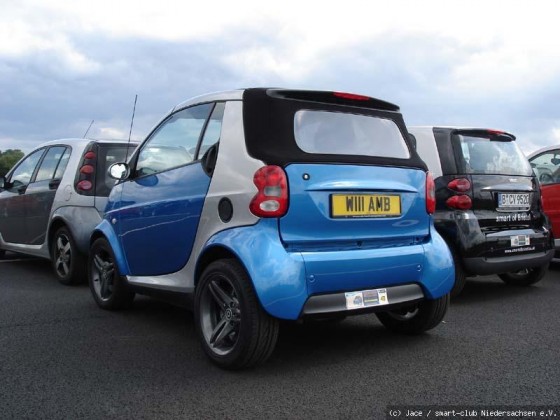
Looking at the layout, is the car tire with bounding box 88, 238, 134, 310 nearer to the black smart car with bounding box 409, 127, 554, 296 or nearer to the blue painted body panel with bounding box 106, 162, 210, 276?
the blue painted body panel with bounding box 106, 162, 210, 276

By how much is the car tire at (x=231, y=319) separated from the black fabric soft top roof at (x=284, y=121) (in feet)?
2.25

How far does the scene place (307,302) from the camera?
3.19 m

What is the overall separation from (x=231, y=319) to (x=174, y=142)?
153cm

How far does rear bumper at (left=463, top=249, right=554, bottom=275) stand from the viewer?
5129mm

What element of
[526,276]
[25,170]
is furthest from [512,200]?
[25,170]

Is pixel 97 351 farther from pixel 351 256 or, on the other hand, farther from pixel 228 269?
pixel 351 256

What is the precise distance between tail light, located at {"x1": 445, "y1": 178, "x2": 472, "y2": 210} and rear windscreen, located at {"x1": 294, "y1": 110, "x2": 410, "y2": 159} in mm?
1482

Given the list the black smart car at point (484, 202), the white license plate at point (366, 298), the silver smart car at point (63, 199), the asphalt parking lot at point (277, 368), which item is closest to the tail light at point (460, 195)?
the black smart car at point (484, 202)

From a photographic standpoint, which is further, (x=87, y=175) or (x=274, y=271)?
(x=87, y=175)

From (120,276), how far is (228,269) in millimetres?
1682

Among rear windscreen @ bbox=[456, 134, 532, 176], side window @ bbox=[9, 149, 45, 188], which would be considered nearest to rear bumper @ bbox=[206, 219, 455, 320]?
rear windscreen @ bbox=[456, 134, 532, 176]

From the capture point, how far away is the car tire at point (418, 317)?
3949mm

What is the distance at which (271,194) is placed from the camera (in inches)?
127

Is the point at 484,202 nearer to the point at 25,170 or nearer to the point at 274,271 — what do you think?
the point at 274,271
